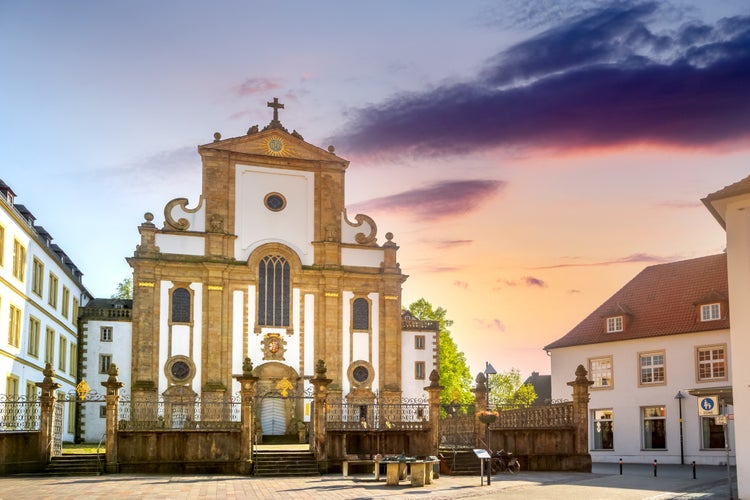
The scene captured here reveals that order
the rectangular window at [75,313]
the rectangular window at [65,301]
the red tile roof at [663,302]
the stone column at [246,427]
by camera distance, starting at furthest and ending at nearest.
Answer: the rectangular window at [75,313] → the rectangular window at [65,301] → the red tile roof at [663,302] → the stone column at [246,427]

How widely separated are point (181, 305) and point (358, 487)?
92.8ft

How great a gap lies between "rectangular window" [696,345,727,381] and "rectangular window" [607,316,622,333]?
5002 mm

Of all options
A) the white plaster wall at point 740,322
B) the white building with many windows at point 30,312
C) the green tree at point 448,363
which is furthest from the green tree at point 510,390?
the white plaster wall at point 740,322

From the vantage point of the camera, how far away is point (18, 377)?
40.3 metres

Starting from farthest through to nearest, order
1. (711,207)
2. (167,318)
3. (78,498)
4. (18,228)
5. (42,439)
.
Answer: (167,318) → (18,228) → (42,439) → (711,207) → (78,498)

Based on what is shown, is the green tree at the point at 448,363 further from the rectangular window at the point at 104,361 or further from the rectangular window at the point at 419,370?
the rectangular window at the point at 104,361

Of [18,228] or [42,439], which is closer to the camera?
[42,439]

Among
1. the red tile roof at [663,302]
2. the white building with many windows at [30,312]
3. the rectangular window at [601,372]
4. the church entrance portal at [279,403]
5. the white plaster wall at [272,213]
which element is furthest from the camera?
the white plaster wall at [272,213]

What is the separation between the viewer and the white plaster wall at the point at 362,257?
184 feet

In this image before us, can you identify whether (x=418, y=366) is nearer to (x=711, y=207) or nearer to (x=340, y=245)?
(x=340, y=245)

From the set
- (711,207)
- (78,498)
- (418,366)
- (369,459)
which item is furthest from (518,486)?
(418,366)

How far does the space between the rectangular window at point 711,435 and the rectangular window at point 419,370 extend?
18905 millimetres

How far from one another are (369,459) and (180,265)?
2378cm

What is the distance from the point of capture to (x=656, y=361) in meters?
44.9
